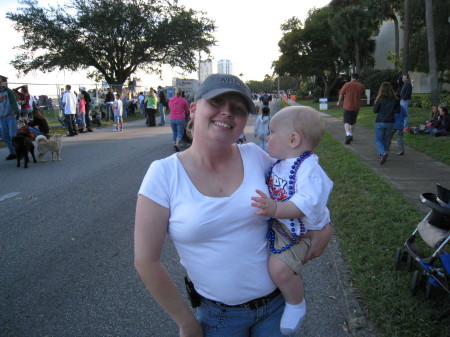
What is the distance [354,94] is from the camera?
1093cm

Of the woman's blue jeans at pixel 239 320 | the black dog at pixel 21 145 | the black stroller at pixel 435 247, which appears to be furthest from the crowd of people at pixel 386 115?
the black dog at pixel 21 145

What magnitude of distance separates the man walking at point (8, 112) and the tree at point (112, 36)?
23.5m

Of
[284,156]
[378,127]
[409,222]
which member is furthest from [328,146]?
[284,156]

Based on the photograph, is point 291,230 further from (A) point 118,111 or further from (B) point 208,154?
(A) point 118,111

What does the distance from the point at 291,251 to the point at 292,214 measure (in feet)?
0.59

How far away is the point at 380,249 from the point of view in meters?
3.83

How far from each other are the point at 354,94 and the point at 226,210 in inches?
419

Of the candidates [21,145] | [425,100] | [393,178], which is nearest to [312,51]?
[425,100]

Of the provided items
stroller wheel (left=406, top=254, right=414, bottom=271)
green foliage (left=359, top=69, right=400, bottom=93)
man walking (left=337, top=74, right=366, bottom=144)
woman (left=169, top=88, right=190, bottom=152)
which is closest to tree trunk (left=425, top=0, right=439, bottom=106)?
man walking (left=337, top=74, right=366, bottom=144)

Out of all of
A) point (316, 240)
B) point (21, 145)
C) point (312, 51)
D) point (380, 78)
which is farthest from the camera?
point (312, 51)

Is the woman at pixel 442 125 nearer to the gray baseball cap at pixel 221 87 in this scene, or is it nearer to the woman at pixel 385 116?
the woman at pixel 385 116

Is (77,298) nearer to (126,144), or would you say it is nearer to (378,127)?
(378,127)

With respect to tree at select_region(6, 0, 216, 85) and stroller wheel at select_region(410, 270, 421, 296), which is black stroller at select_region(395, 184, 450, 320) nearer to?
stroller wheel at select_region(410, 270, 421, 296)

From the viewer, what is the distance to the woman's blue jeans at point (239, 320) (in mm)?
1552
